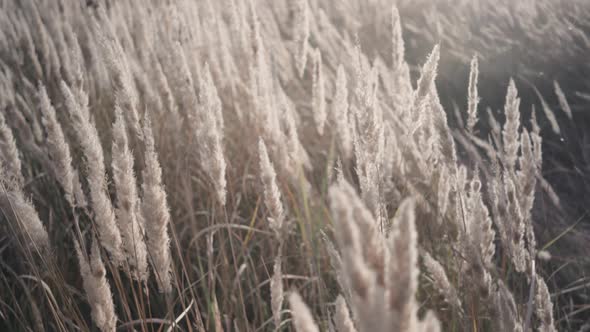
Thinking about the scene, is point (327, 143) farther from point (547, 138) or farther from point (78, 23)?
point (78, 23)

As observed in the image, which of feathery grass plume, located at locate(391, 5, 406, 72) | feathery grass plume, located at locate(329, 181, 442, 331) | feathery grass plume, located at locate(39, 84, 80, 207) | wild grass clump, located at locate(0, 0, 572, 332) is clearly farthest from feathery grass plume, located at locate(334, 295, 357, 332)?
feathery grass plume, located at locate(391, 5, 406, 72)

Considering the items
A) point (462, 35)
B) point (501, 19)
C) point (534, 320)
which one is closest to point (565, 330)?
point (534, 320)

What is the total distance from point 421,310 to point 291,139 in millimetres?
717

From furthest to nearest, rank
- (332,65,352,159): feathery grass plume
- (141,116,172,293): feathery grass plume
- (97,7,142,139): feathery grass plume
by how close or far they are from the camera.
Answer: (332,65,352,159): feathery grass plume → (97,7,142,139): feathery grass plume → (141,116,172,293): feathery grass plume

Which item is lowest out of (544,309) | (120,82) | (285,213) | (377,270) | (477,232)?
(544,309)

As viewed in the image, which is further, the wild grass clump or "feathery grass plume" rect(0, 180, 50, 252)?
"feathery grass plume" rect(0, 180, 50, 252)

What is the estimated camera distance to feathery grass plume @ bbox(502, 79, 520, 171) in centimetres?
135

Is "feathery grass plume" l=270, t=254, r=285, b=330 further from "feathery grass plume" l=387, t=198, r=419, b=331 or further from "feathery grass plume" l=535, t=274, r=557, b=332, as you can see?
"feathery grass plume" l=387, t=198, r=419, b=331

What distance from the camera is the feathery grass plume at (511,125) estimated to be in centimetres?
135

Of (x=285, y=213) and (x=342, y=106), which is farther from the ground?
(x=342, y=106)

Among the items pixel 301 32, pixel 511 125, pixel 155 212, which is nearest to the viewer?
pixel 155 212

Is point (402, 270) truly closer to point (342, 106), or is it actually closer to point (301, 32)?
point (342, 106)

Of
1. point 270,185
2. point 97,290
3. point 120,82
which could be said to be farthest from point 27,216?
point 270,185

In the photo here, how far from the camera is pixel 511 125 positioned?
139cm
